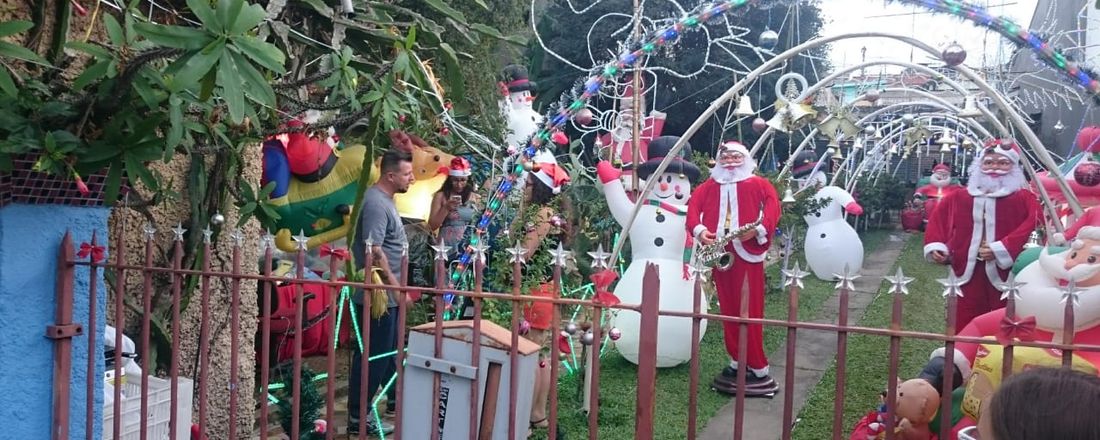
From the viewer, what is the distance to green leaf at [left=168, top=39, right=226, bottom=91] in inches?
68.9

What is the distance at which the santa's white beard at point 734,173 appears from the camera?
18.6 feet

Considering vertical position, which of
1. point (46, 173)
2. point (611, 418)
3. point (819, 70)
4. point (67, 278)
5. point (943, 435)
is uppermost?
point (819, 70)

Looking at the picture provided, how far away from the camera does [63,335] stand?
2.72m

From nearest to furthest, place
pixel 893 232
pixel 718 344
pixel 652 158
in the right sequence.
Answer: pixel 652 158
pixel 718 344
pixel 893 232

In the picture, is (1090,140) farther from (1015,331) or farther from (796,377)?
(1015,331)

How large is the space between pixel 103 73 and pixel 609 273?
1.46 meters

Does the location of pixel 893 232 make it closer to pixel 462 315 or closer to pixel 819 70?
pixel 819 70

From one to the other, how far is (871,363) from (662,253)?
201cm

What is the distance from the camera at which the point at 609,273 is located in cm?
221

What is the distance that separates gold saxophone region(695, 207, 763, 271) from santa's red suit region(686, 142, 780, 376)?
35mm

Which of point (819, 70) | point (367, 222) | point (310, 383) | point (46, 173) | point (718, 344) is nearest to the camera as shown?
point (46, 173)

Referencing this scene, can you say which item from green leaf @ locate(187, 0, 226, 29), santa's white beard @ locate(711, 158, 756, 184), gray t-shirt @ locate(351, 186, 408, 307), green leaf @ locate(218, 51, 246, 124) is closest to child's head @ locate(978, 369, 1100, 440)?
green leaf @ locate(218, 51, 246, 124)

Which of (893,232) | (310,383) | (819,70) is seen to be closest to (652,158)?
(310,383)

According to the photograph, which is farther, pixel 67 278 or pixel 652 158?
pixel 652 158
